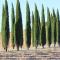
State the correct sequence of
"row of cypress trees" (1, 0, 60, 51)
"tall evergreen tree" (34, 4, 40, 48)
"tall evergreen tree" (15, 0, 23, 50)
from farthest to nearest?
"tall evergreen tree" (34, 4, 40, 48) → "tall evergreen tree" (15, 0, 23, 50) → "row of cypress trees" (1, 0, 60, 51)

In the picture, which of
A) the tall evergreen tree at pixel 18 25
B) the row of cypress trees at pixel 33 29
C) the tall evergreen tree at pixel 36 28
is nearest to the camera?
the row of cypress trees at pixel 33 29

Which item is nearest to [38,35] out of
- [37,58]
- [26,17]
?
[26,17]

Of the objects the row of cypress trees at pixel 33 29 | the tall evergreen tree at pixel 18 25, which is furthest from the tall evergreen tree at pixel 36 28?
the tall evergreen tree at pixel 18 25

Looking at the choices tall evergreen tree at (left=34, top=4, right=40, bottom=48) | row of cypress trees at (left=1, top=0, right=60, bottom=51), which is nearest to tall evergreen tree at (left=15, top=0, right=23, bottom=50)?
row of cypress trees at (left=1, top=0, right=60, bottom=51)

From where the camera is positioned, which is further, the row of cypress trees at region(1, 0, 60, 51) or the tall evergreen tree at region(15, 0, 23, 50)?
the tall evergreen tree at region(15, 0, 23, 50)

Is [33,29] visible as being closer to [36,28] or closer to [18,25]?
[36,28]

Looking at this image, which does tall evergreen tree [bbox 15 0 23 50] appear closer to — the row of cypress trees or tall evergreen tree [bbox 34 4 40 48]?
the row of cypress trees

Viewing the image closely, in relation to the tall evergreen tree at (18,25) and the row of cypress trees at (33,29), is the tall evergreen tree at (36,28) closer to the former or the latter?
the row of cypress trees at (33,29)

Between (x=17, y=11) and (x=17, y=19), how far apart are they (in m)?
0.87

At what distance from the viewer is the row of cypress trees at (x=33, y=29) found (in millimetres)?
29644

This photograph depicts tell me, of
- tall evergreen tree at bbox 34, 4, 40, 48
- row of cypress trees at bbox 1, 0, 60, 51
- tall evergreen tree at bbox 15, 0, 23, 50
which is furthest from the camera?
tall evergreen tree at bbox 34, 4, 40, 48

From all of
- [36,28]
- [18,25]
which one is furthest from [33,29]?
[18,25]

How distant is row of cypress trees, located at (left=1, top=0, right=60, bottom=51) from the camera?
1167 inches

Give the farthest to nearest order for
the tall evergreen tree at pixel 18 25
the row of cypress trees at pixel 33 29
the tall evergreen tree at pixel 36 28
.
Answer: the tall evergreen tree at pixel 36 28
the tall evergreen tree at pixel 18 25
the row of cypress trees at pixel 33 29
